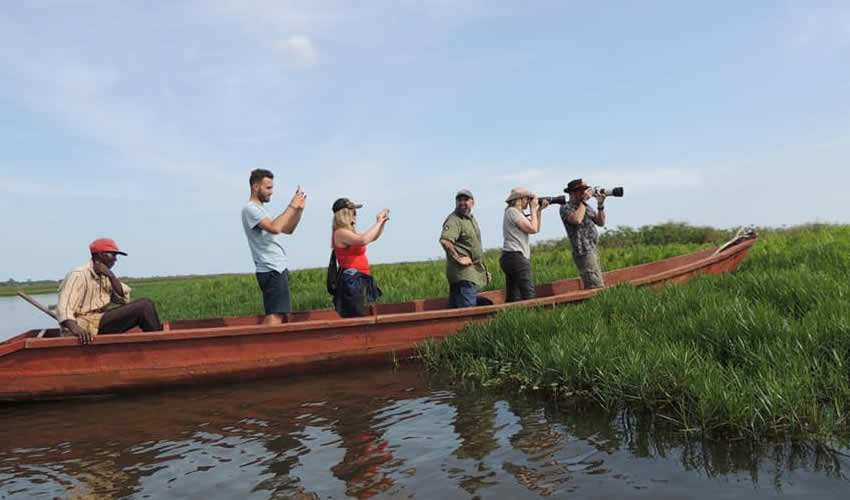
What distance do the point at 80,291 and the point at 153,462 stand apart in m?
2.78

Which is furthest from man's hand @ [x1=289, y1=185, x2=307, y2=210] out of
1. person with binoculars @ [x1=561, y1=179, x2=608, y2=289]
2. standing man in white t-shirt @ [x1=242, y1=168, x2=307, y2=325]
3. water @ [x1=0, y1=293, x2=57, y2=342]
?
water @ [x1=0, y1=293, x2=57, y2=342]

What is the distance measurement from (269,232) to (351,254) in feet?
3.01

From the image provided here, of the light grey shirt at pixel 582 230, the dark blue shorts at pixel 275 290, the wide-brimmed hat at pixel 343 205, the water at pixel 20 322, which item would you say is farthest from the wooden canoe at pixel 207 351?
the water at pixel 20 322

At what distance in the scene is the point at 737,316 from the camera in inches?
201

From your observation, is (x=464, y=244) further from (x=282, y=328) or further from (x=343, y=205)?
(x=282, y=328)

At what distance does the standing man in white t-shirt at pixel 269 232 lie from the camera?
6.19 metres

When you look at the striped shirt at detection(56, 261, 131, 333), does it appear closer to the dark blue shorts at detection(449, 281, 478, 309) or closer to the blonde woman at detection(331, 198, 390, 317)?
the blonde woman at detection(331, 198, 390, 317)

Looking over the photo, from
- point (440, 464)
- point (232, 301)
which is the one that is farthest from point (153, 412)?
point (232, 301)

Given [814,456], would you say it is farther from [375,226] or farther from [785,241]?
[785,241]

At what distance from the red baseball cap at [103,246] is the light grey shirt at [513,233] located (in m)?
4.31

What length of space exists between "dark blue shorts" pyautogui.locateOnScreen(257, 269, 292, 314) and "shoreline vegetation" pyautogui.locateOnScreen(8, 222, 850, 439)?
170 centimetres

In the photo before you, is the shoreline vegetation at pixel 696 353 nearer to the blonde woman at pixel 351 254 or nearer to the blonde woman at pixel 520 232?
the blonde woman at pixel 520 232

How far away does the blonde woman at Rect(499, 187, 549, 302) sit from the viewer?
7.24 meters

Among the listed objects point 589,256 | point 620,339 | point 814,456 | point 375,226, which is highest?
point 375,226
